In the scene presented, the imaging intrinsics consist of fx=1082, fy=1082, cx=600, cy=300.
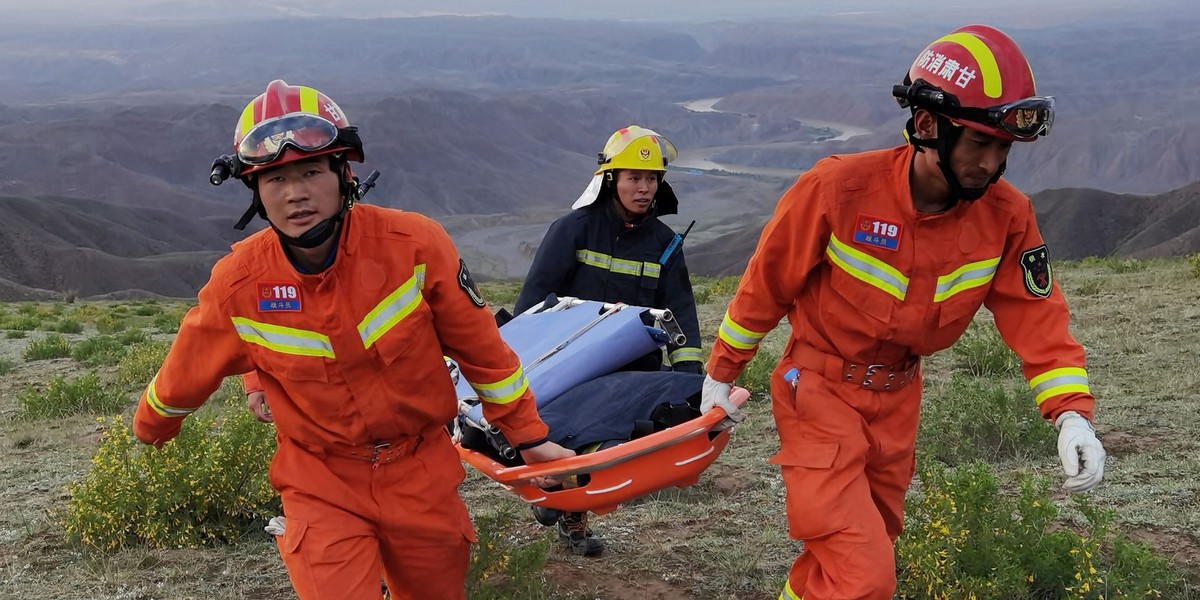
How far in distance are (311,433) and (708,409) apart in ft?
4.98

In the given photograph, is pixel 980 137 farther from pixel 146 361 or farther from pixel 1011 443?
pixel 146 361

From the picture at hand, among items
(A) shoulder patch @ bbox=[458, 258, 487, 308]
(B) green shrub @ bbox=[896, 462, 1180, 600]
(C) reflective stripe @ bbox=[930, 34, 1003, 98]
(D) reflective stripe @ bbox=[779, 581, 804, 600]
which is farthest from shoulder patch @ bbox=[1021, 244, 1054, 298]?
(A) shoulder patch @ bbox=[458, 258, 487, 308]

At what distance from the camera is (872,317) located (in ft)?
12.4

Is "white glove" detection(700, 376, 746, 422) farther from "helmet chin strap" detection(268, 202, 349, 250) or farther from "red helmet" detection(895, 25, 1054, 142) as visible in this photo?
"helmet chin strap" detection(268, 202, 349, 250)

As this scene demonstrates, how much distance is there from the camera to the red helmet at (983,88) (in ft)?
11.1

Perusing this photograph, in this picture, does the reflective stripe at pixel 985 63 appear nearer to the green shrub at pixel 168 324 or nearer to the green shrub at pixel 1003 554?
the green shrub at pixel 1003 554

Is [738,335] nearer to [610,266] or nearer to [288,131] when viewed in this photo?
[288,131]

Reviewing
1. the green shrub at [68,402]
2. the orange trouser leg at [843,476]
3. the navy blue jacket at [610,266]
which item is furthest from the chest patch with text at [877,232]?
the green shrub at [68,402]

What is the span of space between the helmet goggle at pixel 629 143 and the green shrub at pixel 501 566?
2079mm

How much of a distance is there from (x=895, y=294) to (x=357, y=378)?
1854mm

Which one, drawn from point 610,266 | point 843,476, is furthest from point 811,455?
point 610,266

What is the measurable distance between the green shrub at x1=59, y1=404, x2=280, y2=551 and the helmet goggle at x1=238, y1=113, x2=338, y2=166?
2.89 m

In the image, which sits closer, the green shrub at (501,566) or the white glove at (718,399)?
the white glove at (718,399)

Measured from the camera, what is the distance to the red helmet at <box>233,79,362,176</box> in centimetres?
345
